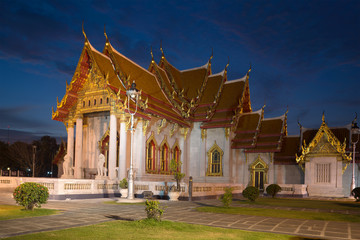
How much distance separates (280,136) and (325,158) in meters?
4.17

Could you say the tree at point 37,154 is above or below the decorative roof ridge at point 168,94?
below

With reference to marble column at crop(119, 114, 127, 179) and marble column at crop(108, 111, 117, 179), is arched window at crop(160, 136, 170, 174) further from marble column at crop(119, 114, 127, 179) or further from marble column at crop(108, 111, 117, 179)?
marble column at crop(108, 111, 117, 179)

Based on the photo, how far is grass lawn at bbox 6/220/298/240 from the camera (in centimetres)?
772

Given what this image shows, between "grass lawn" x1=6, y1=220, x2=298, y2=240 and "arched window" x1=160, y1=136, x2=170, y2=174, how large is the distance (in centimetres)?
1875

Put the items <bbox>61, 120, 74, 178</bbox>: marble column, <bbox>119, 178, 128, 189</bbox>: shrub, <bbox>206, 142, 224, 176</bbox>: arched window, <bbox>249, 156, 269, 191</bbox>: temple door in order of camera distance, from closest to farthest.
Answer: <bbox>119, 178, 128, 189</bbox>: shrub
<bbox>61, 120, 74, 178</bbox>: marble column
<bbox>249, 156, 269, 191</bbox>: temple door
<bbox>206, 142, 224, 176</bbox>: arched window

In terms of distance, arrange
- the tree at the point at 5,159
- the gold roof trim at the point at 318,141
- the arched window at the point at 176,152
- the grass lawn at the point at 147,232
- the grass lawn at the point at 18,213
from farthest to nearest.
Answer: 1. the tree at the point at 5,159
2. the arched window at the point at 176,152
3. the gold roof trim at the point at 318,141
4. the grass lawn at the point at 18,213
5. the grass lawn at the point at 147,232

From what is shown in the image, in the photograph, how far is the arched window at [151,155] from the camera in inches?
1039

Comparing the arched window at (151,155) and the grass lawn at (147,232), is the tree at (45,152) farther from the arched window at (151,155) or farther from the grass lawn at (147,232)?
the grass lawn at (147,232)

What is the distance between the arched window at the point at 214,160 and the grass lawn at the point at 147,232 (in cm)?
2174

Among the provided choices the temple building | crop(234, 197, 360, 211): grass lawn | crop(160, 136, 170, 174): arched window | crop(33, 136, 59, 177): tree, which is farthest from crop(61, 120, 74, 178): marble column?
crop(33, 136, 59, 177): tree

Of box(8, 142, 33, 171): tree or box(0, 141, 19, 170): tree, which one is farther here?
box(8, 142, 33, 171): tree

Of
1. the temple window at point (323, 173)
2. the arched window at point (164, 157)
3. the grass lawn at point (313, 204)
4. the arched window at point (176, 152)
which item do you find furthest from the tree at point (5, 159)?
the temple window at point (323, 173)

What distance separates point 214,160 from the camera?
3162 cm

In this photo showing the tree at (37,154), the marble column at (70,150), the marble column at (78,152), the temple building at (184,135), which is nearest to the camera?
the temple building at (184,135)
